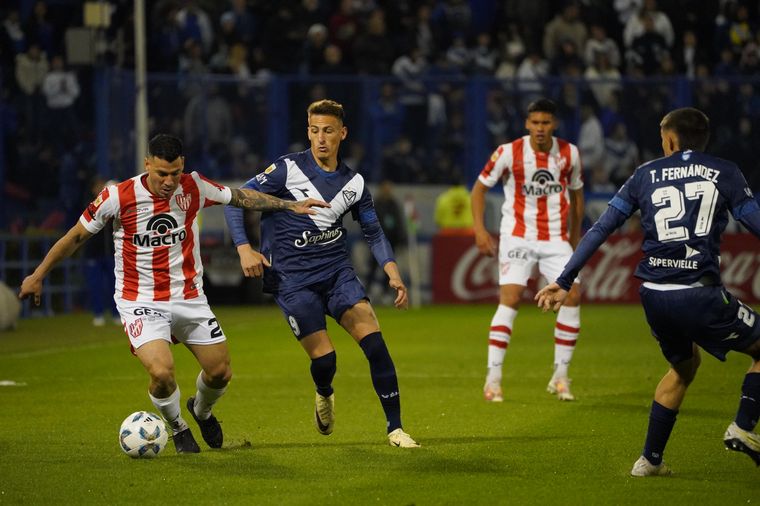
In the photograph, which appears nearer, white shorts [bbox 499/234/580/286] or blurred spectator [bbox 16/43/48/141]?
white shorts [bbox 499/234/580/286]

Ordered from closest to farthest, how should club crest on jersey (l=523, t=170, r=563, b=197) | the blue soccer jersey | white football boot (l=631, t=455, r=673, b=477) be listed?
white football boot (l=631, t=455, r=673, b=477) → the blue soccer jersey → club crest on jersey (l=523, t=170, r=563, b=197)

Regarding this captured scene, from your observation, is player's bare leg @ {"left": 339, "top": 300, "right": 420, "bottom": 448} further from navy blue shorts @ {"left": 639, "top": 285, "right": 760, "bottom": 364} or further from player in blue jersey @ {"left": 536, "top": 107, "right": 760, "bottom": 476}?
navy blue shorts @ {"left": 639, "top": 285, "right": 760, "bottom": 364}

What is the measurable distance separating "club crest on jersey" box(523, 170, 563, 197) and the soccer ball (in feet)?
15.2

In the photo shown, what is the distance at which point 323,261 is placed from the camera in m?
9.20

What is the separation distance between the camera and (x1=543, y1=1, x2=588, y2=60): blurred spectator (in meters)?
25.6

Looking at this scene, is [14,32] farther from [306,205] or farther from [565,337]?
[306,205]

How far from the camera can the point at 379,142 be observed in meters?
24.1

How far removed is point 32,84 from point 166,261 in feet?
51.4

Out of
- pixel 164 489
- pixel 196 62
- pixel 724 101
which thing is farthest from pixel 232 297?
pixel 164 489

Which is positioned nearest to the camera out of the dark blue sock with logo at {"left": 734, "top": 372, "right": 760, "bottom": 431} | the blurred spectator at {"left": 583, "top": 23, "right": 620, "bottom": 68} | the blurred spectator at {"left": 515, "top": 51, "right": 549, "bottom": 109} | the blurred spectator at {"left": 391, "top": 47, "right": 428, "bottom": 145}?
the dark blue sock with logo at {"left": 734, "top": 372, "right": 760, "bottom": 431}

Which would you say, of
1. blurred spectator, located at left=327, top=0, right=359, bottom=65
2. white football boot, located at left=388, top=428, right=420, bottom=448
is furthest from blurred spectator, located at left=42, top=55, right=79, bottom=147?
white football boot, located at left=388, top=428, right=420, bottom=448

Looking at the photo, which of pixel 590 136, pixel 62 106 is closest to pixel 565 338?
pixel 590 136

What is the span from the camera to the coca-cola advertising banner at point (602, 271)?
22984mm

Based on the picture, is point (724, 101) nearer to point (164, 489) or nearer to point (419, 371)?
point (419, 371)
